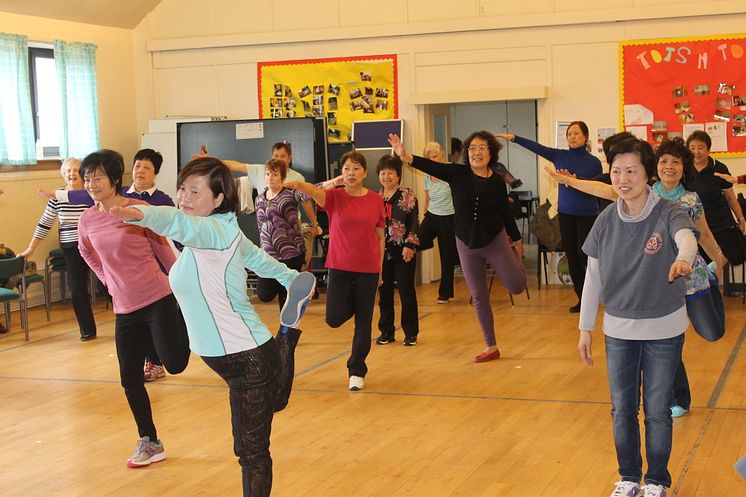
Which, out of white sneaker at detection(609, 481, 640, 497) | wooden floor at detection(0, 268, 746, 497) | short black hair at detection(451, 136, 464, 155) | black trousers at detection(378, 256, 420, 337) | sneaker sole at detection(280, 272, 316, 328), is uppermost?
short black hair at detection(451, 136, 464, 155)

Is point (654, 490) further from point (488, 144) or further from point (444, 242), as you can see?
point (444, 242)

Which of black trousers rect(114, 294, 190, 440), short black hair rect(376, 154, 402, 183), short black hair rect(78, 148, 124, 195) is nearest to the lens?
short black hair rect(78, 148, 124, 195)

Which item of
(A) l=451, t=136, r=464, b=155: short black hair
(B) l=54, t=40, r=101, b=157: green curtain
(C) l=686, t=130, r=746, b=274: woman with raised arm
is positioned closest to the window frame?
(B) l=54, t=40, r=101, b=157: green curtain

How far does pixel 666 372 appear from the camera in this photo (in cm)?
374

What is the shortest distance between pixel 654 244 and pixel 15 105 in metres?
8.46

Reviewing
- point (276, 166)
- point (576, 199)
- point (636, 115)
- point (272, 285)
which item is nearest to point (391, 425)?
point (272, 285)

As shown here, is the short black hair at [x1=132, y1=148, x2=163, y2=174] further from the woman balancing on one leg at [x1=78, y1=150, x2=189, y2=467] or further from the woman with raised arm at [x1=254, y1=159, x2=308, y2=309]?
the woman balancing on one leg at [x1=78, y1=150, x2=189, y2=467]

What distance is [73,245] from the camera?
347 inches

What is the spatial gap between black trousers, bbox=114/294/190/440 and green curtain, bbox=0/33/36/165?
6.28 metres

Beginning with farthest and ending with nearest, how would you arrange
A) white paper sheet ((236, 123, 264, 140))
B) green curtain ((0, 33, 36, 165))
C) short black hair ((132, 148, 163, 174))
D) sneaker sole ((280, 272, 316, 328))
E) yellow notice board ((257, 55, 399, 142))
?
1. yellow notice board ((257, 55, 399, 142))
2. white paper sheet ((236, 123, 264, 140))
3. green curtain ((0, 33, 36, 165))
4. short black hair ((132, 148, 163, 174))
5. sneaker sole ((280, 272, 316, 328))

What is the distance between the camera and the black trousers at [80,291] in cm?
865

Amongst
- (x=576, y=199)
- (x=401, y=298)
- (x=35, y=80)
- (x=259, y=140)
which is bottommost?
(x=401, y=298)

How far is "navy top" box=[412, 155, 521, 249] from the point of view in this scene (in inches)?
262

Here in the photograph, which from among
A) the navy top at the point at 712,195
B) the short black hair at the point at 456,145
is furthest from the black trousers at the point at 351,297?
the short black hair at the point at 456,145
